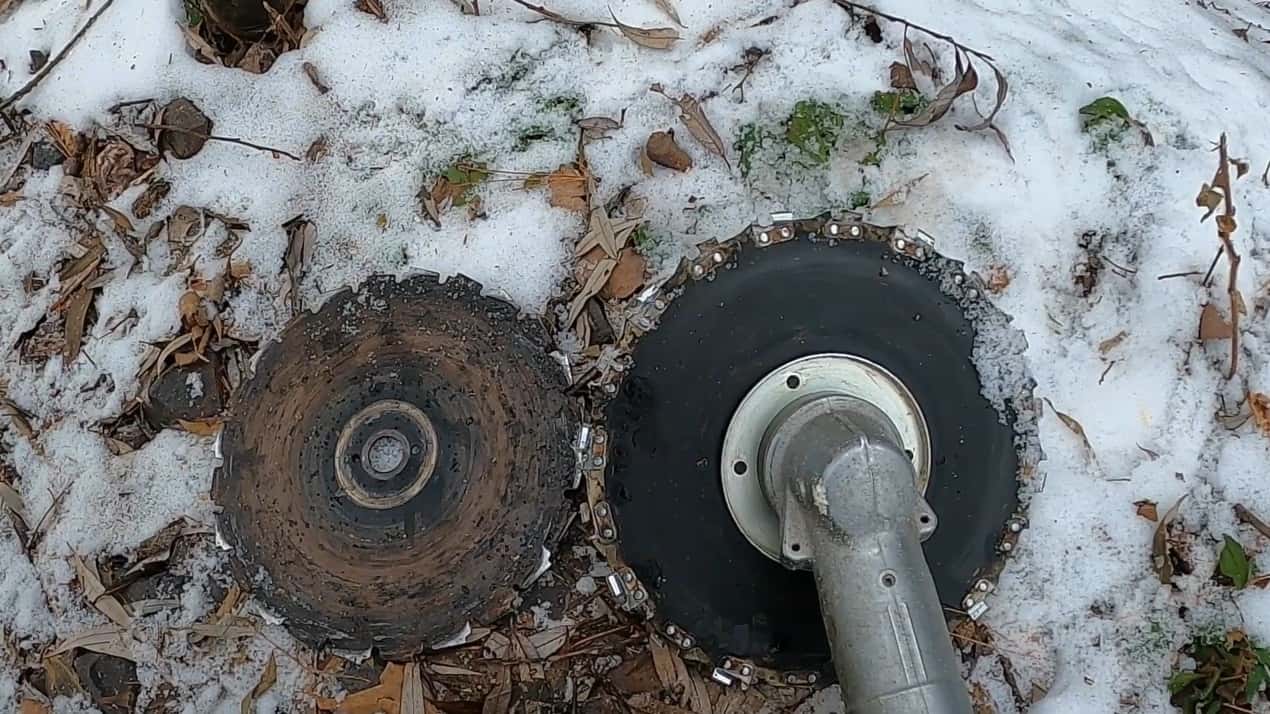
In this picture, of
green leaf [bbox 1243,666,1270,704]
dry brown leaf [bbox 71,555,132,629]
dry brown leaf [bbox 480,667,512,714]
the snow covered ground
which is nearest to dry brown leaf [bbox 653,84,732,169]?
the snow covered ground

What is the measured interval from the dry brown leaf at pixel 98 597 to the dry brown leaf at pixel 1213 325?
1.83m

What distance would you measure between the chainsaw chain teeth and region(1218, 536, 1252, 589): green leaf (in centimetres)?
36

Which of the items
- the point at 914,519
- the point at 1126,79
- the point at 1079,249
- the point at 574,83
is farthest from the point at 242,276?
the point at 1126,79

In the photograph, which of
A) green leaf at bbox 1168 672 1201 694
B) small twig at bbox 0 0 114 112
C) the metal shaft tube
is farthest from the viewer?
small twig at bbox 0 0 114 112

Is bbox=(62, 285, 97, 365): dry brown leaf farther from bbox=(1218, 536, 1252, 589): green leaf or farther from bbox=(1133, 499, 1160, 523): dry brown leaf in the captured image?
bbox=(1218, 536, 1252, 589): green leaf

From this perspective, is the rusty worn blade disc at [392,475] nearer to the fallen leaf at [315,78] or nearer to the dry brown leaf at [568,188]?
the dry brown leaf at [568,188]

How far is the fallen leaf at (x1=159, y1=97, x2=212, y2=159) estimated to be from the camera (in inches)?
75.0

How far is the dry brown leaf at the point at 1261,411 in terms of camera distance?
68.6 inches

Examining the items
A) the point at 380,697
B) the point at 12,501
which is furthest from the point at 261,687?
the point at 12,501

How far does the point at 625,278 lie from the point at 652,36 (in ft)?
1.38

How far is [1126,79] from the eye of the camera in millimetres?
1818

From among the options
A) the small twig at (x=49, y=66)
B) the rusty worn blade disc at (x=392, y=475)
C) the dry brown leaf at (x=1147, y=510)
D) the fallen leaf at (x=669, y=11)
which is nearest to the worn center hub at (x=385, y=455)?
the rusty worn blade disc at (x=392, y=475)

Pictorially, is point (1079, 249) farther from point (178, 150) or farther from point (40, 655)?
point (40, 655)

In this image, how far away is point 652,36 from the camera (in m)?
1.86
